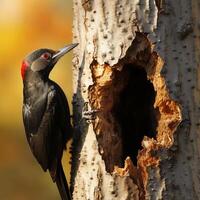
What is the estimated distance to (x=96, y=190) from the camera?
4727 millimetres

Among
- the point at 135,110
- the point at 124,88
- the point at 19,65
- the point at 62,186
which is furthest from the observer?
the point at 19,65

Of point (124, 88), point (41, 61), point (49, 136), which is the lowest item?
point (49, 136)

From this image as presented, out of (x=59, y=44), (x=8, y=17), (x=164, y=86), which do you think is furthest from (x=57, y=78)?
(x=164, y=86)

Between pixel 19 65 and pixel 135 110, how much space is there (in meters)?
3.40

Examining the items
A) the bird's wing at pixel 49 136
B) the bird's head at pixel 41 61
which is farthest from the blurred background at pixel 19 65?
the bird's wing at pixel 49 136

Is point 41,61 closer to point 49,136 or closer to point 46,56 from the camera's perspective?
point 46,56

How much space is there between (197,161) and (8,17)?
14.7 feet

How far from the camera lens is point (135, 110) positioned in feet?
16.6

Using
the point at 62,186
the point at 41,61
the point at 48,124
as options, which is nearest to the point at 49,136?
the point at 48,124

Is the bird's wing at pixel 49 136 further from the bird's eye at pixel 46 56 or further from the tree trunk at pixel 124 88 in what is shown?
the tree trunk at pixel 124 88

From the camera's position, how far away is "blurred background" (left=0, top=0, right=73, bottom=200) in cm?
830

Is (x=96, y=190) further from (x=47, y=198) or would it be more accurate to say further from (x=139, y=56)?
(x=47, y=198)

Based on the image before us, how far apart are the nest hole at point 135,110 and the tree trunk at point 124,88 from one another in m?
0.01

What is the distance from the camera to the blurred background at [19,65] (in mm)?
8297
